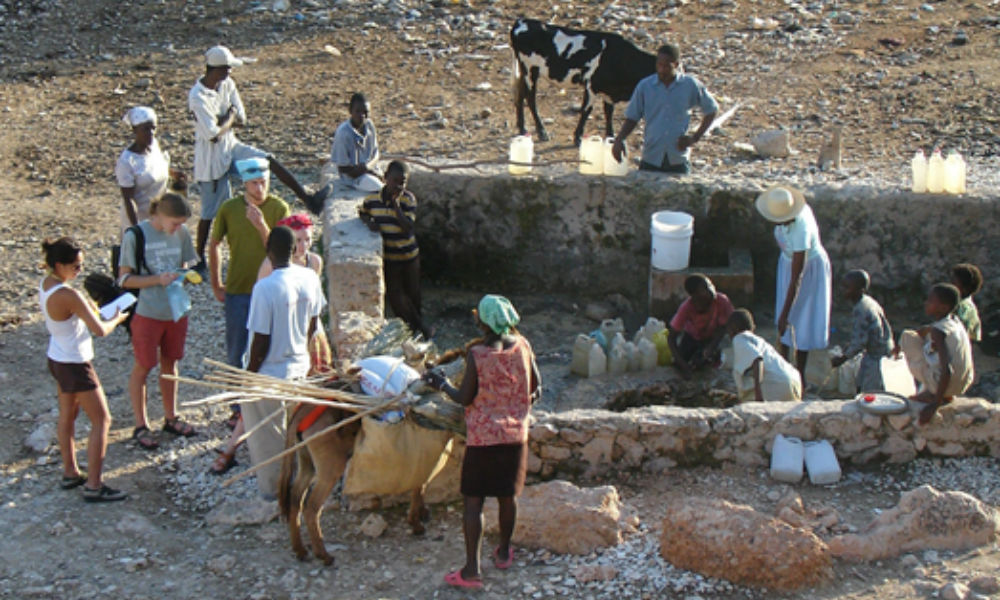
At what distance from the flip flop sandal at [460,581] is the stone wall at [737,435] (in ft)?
2.72

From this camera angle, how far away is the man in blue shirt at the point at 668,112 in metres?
7.99

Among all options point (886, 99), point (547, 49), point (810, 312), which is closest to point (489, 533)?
point (810, 312)

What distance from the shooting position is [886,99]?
37.2ft

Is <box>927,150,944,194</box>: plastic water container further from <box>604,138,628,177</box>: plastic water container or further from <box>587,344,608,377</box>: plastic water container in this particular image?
<box>587,344,608,377</box>: plastic water container

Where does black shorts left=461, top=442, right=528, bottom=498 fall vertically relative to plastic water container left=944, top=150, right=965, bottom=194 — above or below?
below

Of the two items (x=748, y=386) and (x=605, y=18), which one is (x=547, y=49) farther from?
(x=748, y=386)

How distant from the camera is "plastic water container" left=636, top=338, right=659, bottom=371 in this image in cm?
708

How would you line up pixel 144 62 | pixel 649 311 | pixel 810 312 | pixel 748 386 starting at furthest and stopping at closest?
pixel 144 62 < pixel 649 311 < pixel 810 312 < pixel 748 386

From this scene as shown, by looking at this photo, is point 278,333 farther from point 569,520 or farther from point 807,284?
point 807,284

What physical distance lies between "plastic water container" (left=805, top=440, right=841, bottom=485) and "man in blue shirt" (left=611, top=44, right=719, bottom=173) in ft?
10.3

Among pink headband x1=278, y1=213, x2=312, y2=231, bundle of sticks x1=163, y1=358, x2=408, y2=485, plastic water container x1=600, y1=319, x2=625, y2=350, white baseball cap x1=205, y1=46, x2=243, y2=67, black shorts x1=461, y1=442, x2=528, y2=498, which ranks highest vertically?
white baseball cap x1=205, y1=46, x2=243, y2=67

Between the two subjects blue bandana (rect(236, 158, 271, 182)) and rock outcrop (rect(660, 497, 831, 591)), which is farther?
blue bandana (rect(236, 158, 271, 182))

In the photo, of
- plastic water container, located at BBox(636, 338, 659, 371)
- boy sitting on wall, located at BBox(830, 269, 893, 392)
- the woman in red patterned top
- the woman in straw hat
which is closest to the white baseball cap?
Result: plastic water container, located at BBox(636, 338, 659, 371)

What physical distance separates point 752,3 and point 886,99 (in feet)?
9.84
